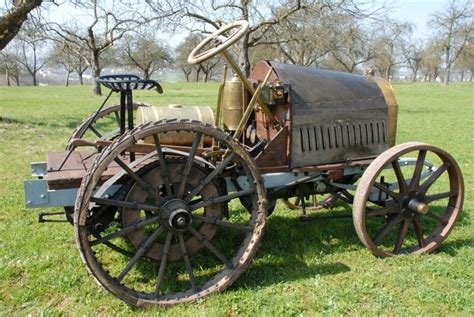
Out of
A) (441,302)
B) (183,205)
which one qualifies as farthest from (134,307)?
(441,302)

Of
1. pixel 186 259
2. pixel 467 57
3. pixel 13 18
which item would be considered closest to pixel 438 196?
pixel 186 259

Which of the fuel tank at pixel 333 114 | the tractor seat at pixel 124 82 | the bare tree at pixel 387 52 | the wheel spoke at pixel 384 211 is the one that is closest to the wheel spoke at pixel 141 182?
the tractor seat at pixel 124 82

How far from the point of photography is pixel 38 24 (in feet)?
43.9

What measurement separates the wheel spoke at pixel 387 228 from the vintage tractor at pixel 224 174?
0.04 ft

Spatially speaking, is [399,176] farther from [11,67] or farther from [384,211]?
[11,67]

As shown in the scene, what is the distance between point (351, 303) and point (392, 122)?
6.08 feet

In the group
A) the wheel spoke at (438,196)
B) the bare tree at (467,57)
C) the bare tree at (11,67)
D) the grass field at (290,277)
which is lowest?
the grass field at (290,277)

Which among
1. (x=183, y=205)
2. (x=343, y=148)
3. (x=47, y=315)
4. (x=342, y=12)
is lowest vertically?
(x=47, y=315)

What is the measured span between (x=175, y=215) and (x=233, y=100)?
4.91 ft

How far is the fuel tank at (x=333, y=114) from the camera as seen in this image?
3.70 meters

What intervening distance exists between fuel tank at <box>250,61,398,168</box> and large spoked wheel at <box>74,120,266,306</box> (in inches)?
27.1

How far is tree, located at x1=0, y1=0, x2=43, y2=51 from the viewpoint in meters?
10.2

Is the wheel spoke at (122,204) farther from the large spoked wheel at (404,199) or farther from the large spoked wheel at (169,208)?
the large spoked wheel at (404,199)

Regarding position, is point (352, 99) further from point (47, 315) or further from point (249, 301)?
point (47, 315)
